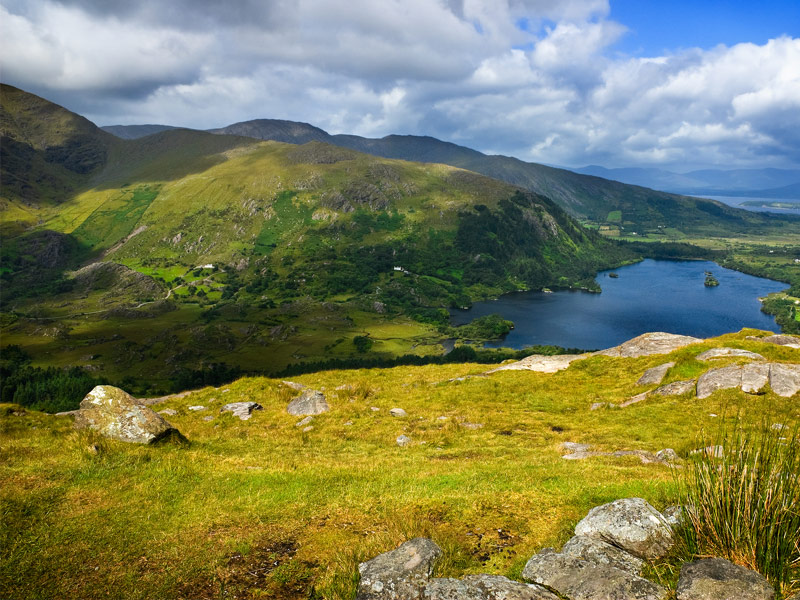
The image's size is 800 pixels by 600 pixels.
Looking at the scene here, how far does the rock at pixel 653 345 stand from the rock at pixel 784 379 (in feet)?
48.0

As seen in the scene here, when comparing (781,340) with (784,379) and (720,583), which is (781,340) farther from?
(720,583)

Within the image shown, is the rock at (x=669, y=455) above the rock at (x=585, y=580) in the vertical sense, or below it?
below

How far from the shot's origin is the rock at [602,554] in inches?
394

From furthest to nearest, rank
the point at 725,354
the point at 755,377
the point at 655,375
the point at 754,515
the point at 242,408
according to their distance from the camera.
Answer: the point at 655,375, the point at 725,354, the point at 242,408, the point at 755,377, the point at 754,515

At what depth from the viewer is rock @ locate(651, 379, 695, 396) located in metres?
30.2

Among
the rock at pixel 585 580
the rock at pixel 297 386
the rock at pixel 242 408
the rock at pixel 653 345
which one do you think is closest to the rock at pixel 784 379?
the rock at pixel 653 345

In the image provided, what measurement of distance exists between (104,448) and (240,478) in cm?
682

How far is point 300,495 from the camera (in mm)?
15523

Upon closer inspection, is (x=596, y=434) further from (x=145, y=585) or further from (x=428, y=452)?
(x=145, y=585)

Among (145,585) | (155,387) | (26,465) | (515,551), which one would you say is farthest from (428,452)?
(155,387)

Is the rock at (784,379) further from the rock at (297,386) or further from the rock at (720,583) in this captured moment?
the rock at (297,386)

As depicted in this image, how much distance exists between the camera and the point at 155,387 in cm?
17212

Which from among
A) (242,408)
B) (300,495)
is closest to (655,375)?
(300,495)

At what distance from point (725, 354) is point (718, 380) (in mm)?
7540
